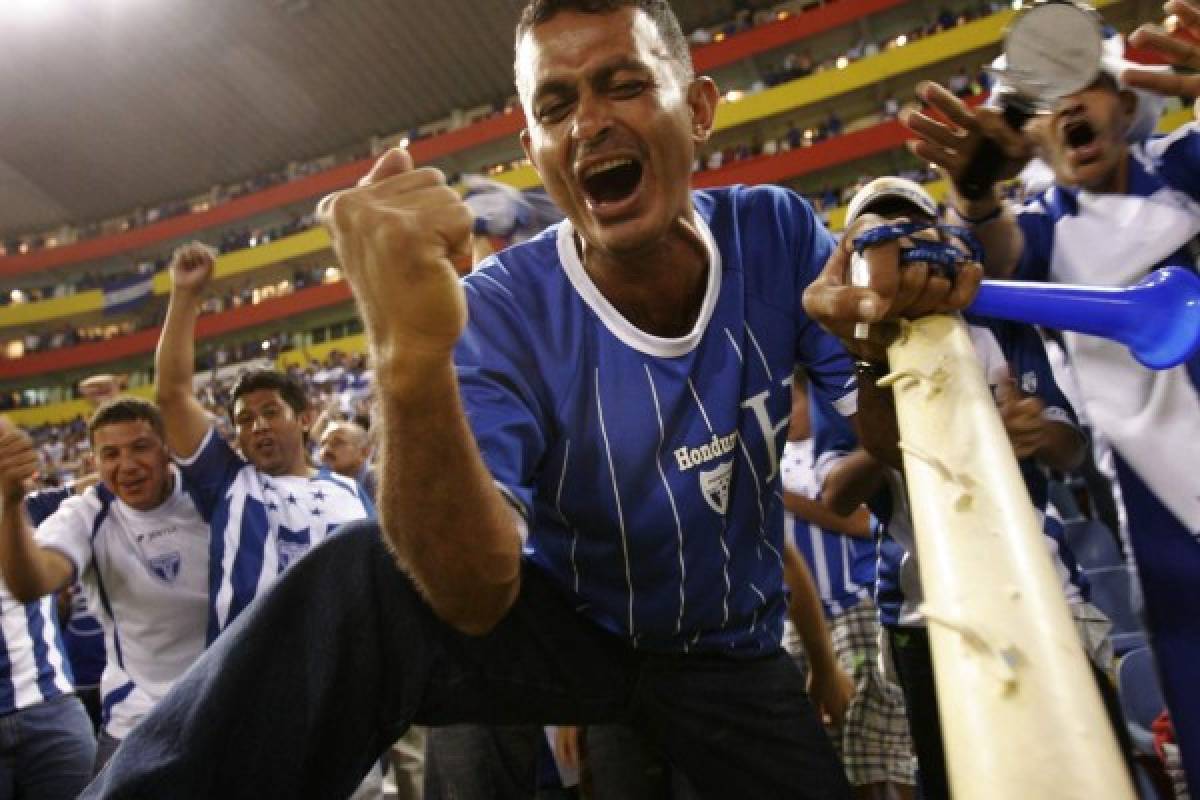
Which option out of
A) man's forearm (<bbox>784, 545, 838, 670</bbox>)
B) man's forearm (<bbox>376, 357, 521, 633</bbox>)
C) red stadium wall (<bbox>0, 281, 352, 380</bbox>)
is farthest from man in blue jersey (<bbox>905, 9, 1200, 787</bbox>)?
red stadium wall (<bbox>0, 281, 352, 380</bbox>)

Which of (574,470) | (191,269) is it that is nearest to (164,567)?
(191,269)

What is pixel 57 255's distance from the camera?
85.4 ft

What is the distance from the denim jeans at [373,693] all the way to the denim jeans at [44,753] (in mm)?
2629

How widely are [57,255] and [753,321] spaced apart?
30.2 metres

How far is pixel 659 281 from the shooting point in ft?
4.69

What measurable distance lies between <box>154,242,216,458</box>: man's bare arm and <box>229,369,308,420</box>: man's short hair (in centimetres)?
44

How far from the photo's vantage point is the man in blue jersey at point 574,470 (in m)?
0.89

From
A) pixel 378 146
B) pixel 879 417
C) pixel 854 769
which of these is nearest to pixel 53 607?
pixel 854 769

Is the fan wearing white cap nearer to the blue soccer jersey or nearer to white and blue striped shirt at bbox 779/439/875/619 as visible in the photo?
white and blue striped shirt at bbox 779/439/875/619

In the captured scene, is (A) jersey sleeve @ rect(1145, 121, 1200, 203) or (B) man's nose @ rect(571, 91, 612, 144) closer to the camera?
(B) man's nose @ rect(571, 91, 612, 144)

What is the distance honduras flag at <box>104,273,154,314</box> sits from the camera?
24922 millimetres

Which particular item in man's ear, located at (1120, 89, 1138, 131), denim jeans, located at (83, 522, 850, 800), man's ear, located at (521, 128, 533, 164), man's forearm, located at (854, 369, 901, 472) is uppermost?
man's ear, located at (521, 128, 533, 164)

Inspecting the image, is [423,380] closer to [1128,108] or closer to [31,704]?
[1128,108]

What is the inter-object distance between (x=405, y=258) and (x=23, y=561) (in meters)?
2.63
